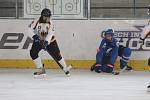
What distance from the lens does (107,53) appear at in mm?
10828

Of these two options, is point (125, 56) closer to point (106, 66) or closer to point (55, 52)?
point (106, 66)

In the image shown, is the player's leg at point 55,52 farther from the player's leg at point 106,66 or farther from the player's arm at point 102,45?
the player's arm at point 102,45

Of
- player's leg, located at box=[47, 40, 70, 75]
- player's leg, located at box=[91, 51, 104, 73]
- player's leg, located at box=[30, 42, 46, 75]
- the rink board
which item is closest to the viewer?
player's leg, located at box=[30, 42, 46, 75]

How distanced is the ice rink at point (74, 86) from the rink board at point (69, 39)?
33cm

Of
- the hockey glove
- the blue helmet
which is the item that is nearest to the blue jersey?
the blue helmet

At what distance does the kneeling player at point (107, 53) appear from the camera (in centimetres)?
1070

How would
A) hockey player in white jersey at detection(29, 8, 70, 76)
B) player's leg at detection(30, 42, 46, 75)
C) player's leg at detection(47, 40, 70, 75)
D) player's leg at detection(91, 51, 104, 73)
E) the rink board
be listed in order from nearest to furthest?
hockey player in white jersey at detection(29, 8, 70, 76) < player's leg at detection(30, 42, 46, 75) < player's leg at detection(47, 40, 70, 75) < player's leg at detection(91, 51, 104, 73) < the rink board

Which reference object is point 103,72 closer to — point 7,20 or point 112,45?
point 112,45

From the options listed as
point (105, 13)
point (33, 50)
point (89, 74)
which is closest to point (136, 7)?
point (105, 13)

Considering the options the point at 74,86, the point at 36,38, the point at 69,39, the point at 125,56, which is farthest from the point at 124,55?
the point at 74,86

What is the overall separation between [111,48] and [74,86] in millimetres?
2171

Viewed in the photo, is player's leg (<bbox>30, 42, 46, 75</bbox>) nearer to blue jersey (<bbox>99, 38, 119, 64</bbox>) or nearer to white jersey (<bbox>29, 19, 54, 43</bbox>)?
white jersey (<bbox>29, 19, 54, 43</bbox>)

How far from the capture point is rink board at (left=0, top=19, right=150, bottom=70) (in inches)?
441

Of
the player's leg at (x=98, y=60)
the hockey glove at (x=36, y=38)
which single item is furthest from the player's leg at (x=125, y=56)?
the hockey glove at (x=36, y=38)
